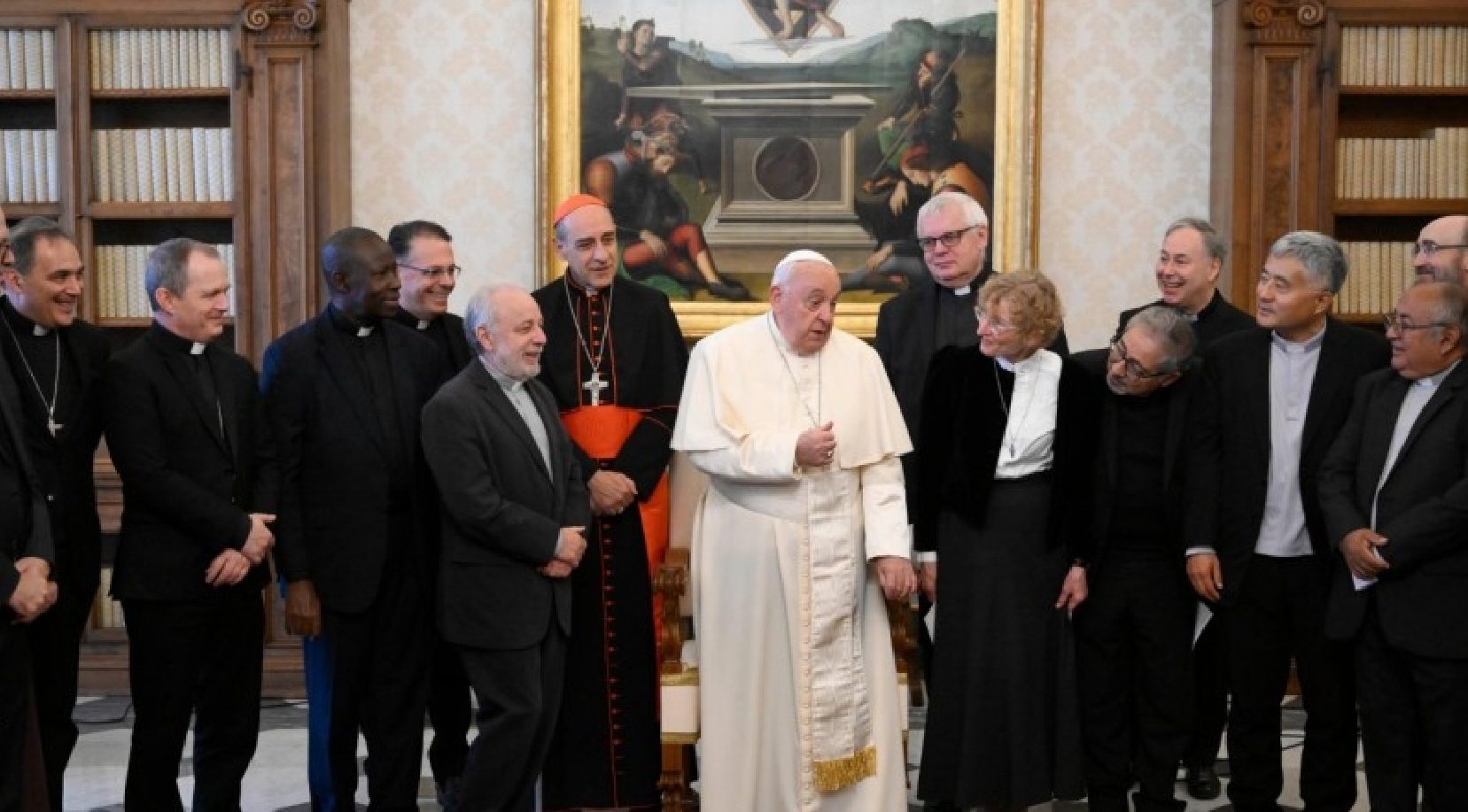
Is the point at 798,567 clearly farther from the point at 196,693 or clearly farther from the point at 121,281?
the point at 121,281

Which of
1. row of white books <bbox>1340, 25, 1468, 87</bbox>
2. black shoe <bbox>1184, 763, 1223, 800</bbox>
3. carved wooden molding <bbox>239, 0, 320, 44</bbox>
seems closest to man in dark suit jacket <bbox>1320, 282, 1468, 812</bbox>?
black shoe <bbox>1184, 763, 1223, 800</bbox>

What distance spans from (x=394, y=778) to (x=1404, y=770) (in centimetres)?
270

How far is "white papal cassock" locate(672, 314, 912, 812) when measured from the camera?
4551 mm

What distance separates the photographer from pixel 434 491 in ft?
14.8

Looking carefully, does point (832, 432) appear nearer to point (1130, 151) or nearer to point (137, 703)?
point (137, 703)

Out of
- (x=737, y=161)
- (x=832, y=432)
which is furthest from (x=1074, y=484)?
(x=737, y=161)

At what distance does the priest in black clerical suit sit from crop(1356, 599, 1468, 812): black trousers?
1977 mm

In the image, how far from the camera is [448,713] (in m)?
5.04

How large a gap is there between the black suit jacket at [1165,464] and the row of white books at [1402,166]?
279 cm

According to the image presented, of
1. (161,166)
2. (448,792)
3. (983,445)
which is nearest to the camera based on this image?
(983,445)

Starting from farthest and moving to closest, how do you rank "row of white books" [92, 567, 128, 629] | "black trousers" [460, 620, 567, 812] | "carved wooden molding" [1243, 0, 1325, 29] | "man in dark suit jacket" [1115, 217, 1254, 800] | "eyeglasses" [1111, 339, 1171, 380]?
"row of white books" [92, 567, 128, 629] → "carved wooden molding" [1243, 0, 1325, 29] → "man in dark suit jacket" [1115, 217, 1254, 800] → "eyeglasses" [1111, 339, 1171, 380] → "black trousers" [460, 620, 567, 812]

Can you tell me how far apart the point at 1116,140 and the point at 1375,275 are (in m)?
1.20

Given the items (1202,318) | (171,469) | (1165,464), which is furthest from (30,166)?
(1165,464)

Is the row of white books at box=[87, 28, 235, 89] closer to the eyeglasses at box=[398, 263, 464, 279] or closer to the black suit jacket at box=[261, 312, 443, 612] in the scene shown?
the eyeglasses at box=[398, 263, 464, 279]
